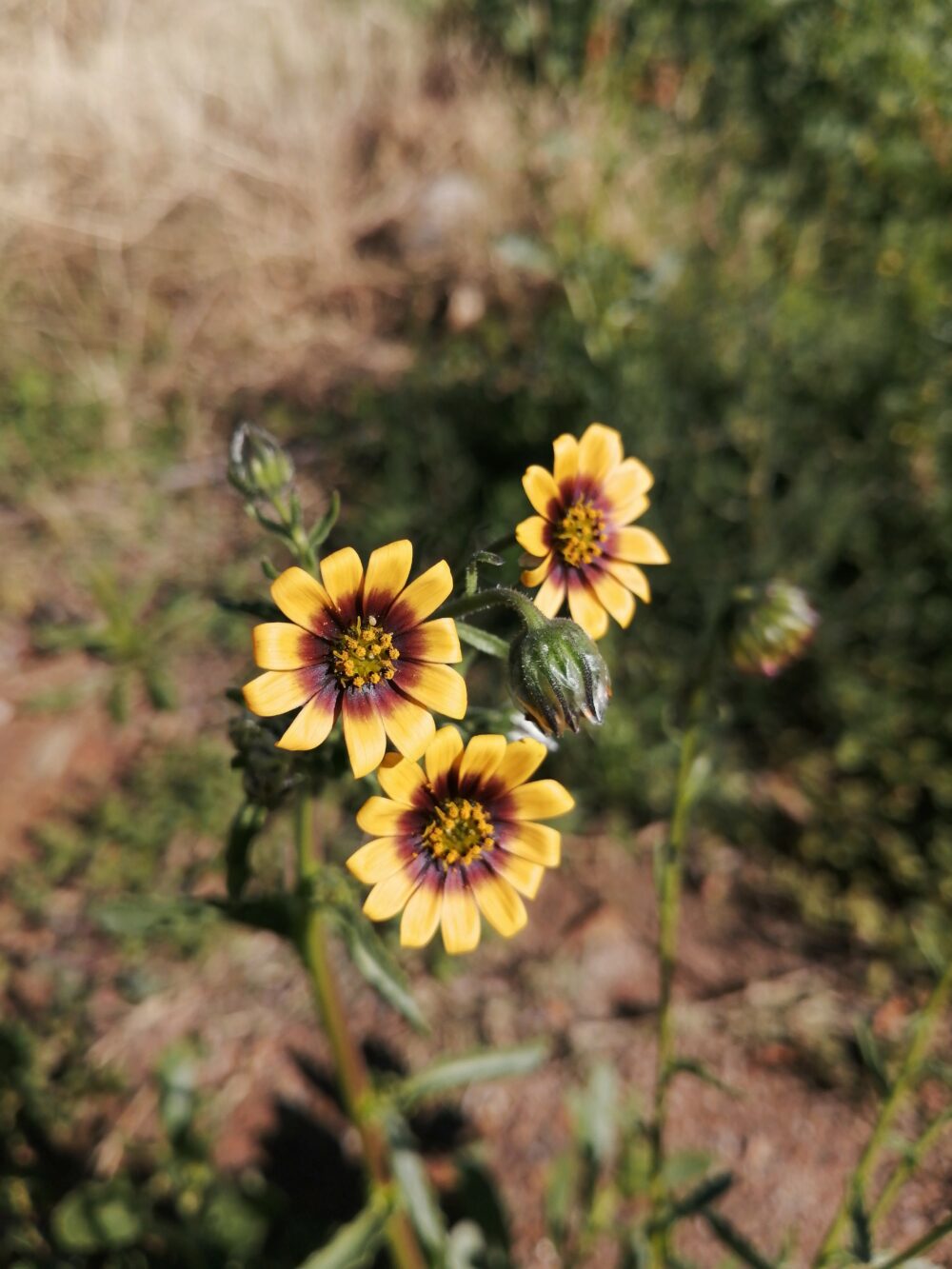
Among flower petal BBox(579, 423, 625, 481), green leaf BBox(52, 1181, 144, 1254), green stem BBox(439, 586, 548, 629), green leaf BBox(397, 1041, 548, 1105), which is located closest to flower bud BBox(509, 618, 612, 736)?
green stem BBox(439, 586, 548, 629)

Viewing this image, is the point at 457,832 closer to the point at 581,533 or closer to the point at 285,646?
the point at 285,646

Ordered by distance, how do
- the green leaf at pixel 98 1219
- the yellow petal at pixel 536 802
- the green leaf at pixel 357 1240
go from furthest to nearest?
the green leaf at pixel 98 1219 → the green leaf at pixel 357 1240 → the yellow petal at pixel 536 802

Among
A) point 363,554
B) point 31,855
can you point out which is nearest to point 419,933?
point 31,855

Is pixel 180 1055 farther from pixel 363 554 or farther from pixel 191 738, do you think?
pixel 363 554

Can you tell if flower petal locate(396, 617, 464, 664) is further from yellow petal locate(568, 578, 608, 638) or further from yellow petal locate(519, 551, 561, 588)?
yellow petal locate(568, 578, 608, 638)

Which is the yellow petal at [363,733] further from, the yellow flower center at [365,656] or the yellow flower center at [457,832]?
the yellow flower center at [457,832]

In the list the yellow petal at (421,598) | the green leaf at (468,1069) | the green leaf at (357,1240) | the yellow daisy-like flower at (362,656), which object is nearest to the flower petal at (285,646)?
the yellow daisy-like flower at (362,656)

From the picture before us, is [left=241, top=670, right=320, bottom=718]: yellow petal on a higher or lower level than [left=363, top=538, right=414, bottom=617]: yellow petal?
lower
